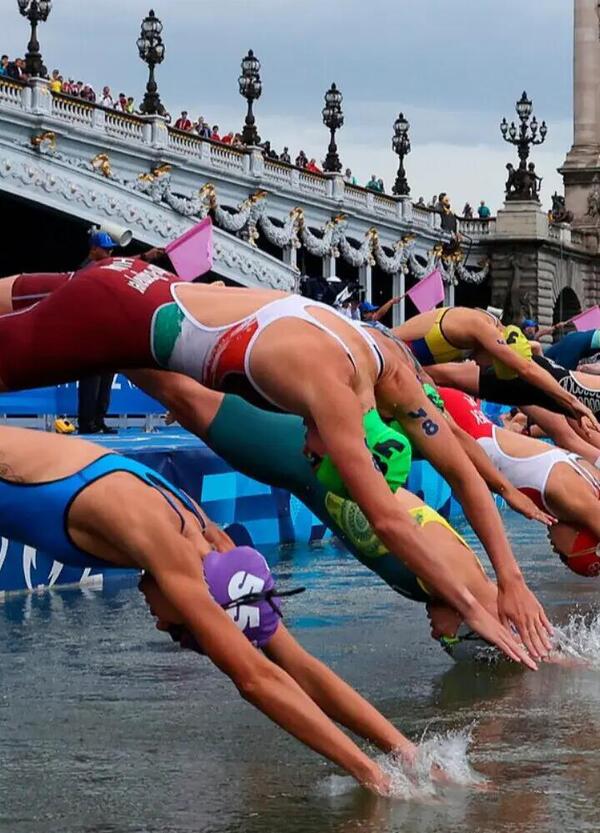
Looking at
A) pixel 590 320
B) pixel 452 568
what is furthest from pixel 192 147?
pixel 452 568

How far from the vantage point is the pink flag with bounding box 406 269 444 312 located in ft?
109

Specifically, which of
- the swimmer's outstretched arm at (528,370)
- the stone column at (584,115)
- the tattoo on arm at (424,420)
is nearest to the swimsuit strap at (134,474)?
the tattoo on arm at (424,420)

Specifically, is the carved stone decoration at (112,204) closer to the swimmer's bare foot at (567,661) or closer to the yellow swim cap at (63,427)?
the yellow swim cap at (63,427)

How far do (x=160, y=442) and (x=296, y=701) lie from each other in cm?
867

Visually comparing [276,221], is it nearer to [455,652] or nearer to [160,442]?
[160,442]

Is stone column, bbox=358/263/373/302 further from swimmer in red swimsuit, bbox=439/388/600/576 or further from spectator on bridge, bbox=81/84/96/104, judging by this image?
swimmer in red swimsuit, bbox=439/388/600/576

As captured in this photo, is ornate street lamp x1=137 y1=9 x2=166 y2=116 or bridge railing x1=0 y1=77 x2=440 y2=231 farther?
ornate street lamp x1=137 y1=9 x2=166 y2=116

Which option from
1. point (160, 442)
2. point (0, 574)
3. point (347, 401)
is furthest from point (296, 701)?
point (160, 442)

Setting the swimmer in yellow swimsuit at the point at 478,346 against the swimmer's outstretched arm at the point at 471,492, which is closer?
the swimmer's outstretched arm at the point at 471,492

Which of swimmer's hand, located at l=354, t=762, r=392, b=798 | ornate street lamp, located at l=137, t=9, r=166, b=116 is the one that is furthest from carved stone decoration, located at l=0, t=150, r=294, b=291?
swimmer's hand, located at l=354, t=762, r=392, b=798

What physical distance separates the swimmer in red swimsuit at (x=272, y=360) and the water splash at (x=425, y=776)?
1.96 feet

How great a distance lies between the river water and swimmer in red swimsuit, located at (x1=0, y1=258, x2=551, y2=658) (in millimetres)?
553

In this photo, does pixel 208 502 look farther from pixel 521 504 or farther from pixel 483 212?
pixel 483 212

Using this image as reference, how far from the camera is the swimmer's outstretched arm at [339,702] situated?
228 inches
